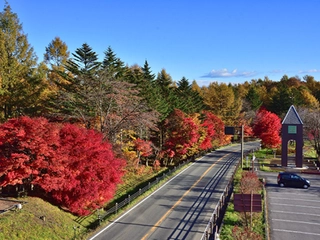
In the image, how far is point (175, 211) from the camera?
811 inches

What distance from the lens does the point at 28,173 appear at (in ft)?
55.1

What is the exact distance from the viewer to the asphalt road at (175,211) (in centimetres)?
1692

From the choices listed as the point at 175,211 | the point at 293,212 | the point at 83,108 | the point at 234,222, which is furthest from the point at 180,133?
the point at 234,222

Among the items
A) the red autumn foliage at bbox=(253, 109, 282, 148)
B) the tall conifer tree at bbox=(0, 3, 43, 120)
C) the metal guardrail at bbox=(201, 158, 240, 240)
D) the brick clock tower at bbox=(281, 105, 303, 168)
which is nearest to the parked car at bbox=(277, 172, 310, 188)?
the metal guardrail at bbox=(201, 158, 240, 240)

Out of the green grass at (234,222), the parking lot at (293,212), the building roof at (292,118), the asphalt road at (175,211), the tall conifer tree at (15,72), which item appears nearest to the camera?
the green grass at (234,222)

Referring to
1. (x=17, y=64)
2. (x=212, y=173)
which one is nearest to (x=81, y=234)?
(x=17, y=64)

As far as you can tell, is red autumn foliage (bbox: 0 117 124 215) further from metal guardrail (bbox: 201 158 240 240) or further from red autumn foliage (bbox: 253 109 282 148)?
red autumn foliage (bbox: 253 109 282 148)

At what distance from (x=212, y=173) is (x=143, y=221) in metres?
15.7

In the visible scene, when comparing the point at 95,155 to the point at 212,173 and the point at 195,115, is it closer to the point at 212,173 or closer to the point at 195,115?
the point at 212,173

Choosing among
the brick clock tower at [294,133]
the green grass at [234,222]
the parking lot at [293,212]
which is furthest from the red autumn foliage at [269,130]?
the green grass at [234,222]

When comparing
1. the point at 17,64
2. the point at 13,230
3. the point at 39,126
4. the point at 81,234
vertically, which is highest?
the point at 17,64

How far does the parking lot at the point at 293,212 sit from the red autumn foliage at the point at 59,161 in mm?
11060

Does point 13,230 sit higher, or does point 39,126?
point 39,126

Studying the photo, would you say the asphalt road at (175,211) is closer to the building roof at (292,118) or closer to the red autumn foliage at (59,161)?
the red autumn foliage at (59,161)
